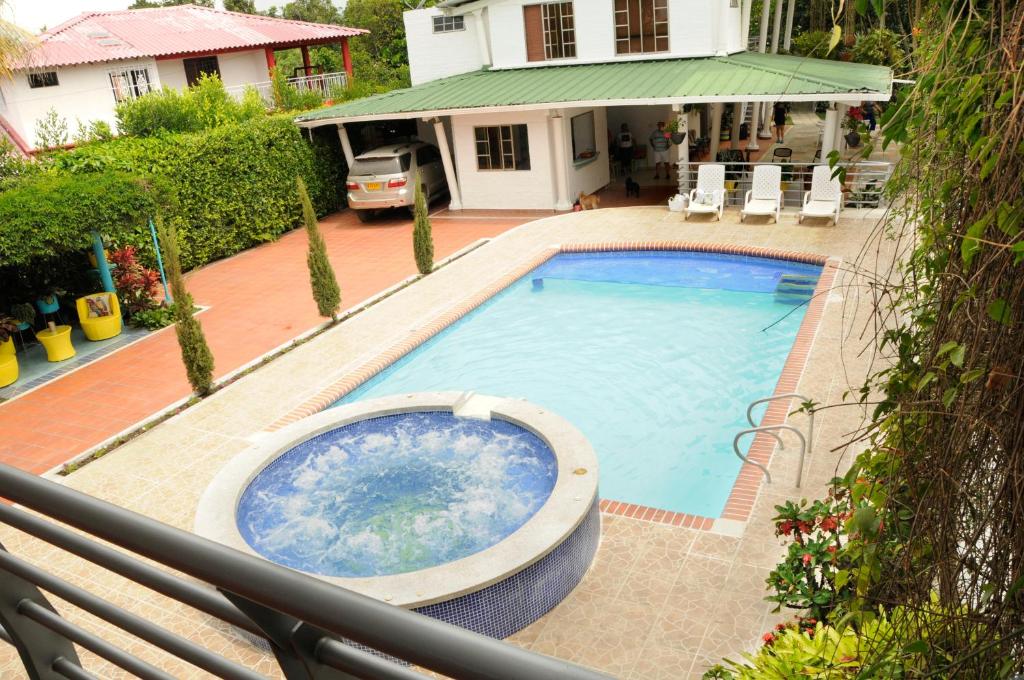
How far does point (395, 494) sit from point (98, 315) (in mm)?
8950

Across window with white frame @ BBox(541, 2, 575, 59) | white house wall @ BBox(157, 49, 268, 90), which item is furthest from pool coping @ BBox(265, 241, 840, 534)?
white house wall @ BBox(157, 49, 268, 90)

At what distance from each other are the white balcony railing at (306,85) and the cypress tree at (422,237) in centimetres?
1524

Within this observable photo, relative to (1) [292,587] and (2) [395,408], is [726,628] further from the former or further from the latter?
(1) [292,587]

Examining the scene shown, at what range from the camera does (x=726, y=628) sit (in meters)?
6.60

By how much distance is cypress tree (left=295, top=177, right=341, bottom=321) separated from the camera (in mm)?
13984

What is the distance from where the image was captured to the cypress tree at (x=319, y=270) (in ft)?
45.9

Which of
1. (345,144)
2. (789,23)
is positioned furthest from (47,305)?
(789,23)

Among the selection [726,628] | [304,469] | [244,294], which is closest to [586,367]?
[304,469]

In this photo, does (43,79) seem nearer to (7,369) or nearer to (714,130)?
(7,369)

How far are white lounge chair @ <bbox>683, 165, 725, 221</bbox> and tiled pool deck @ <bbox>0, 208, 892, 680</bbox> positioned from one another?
345 cm

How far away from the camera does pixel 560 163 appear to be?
69.9 ft

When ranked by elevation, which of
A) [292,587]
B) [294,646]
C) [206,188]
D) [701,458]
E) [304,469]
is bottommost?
[701,458]

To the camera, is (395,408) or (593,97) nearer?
(395,408)

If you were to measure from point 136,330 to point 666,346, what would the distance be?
9.92 metres
